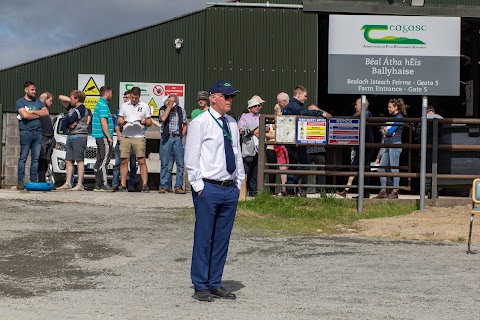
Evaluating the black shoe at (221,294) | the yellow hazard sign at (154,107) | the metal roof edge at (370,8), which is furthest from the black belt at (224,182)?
the metal roof edge at (370,8)

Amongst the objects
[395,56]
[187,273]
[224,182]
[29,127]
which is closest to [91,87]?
[29,127]

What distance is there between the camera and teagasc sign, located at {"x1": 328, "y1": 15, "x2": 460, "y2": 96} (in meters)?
15.8

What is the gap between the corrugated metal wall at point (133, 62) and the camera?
24.1 metres

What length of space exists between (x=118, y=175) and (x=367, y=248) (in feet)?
25.4

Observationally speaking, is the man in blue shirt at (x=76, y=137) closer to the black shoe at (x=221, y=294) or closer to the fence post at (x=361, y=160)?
the fence post at (x=361, y=160)

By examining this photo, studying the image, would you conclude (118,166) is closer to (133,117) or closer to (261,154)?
(133,117)

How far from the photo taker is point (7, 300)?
8.21m

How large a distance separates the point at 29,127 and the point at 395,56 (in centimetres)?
682

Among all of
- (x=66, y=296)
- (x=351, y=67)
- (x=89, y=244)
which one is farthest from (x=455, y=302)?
(x=351, y=67)

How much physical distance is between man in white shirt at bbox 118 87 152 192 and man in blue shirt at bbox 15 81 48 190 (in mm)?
1508

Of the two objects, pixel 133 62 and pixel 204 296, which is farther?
pixel 133 62

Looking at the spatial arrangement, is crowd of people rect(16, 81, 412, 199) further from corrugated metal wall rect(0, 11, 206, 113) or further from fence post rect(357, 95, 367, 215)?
corrugated metal wall rect(0, 11, 206, 113)

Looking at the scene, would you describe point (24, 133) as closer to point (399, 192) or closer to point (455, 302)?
point (399, 192)

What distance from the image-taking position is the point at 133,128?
18219mm
